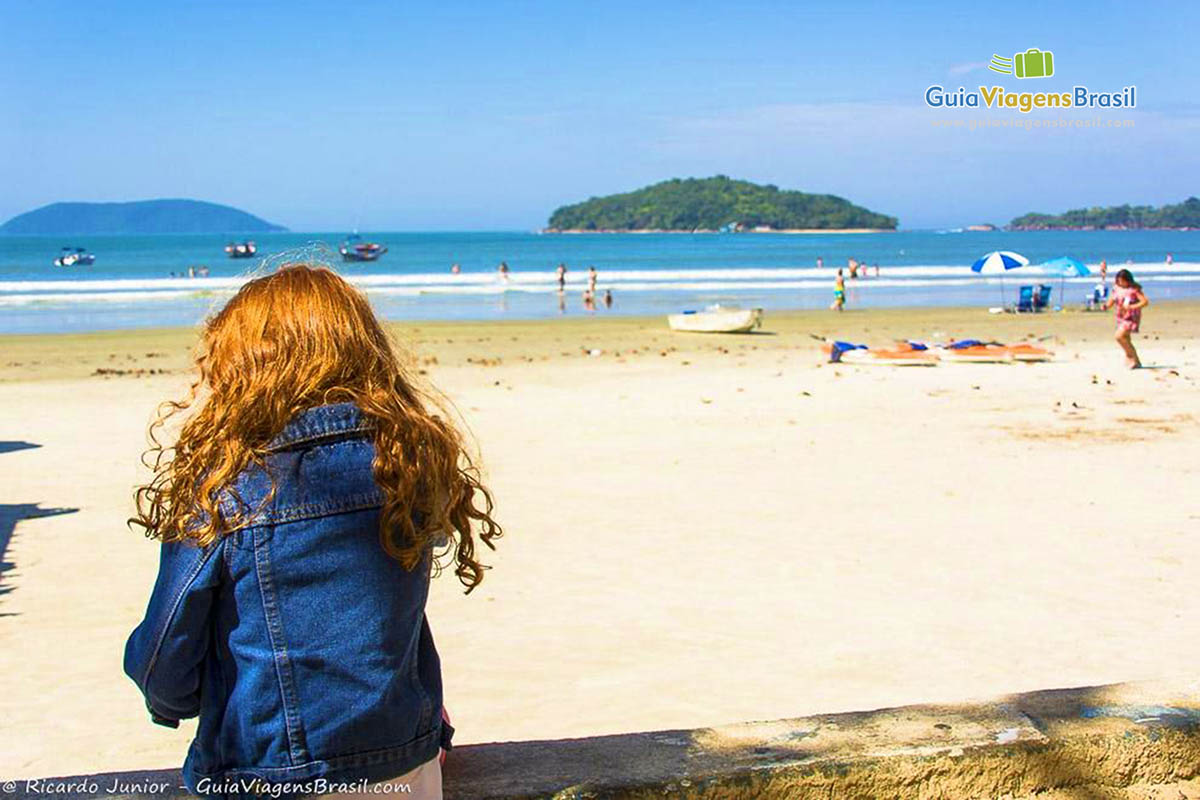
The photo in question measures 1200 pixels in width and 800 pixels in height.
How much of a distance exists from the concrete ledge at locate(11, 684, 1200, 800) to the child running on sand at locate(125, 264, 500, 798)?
16.2 inches

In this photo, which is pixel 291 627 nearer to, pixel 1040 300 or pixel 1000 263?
pixel 1000 263

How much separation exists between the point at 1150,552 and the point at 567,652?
12.6ft

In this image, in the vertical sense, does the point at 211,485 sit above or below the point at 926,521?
above

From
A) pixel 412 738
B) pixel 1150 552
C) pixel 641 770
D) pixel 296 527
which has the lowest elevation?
pixel 1150 552

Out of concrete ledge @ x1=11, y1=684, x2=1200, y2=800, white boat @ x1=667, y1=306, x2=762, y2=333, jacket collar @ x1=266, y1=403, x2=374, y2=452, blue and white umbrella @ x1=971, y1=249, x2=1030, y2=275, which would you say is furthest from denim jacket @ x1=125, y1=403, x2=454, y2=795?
blue and white umbrella @ x1=971, y1=249, x2=1030, y2=275

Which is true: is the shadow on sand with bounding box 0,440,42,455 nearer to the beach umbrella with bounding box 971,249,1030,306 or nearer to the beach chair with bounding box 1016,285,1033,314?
the beach umbrella with bounding box 971,249,1030,306

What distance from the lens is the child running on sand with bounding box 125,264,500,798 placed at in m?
2.09

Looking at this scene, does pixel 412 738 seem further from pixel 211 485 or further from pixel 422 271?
pixel 422 271

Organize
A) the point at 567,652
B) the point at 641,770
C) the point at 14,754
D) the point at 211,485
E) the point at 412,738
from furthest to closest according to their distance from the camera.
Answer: the point at 567,652 < the point at 14,754 < the point at 641,770 < the point at 412,738 < the point at 211,485

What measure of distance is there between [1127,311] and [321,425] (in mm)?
17199

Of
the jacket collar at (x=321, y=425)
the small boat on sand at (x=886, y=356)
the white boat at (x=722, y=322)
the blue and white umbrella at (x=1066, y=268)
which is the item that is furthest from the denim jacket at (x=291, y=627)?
the blue and white umbrella at (x=1066, y=268)

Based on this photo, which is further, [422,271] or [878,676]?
[422,271]

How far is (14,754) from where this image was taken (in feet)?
15.9

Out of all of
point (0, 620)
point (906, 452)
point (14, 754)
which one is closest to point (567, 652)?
point (14, 754)
